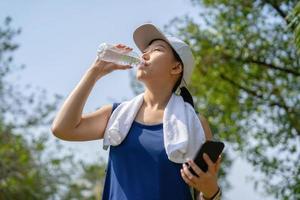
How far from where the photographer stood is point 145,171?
2611 mm

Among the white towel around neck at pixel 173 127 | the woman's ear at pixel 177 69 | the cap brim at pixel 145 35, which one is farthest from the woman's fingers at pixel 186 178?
the cap brim at pixel 145 35

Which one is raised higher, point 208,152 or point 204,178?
point 208,152

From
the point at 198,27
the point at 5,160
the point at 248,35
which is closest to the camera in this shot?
the point at 248,35

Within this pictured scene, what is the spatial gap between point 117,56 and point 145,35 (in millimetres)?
231

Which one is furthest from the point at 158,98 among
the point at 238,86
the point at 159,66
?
the point at 238,86

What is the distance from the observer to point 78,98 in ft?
8.94

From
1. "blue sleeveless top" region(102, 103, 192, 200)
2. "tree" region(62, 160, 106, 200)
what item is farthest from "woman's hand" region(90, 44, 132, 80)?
"tree" region(62, 160, 106, 200)

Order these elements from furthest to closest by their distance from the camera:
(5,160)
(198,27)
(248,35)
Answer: (5,160) → (198,27) → (248,35)

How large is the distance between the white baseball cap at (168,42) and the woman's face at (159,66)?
0.03 m

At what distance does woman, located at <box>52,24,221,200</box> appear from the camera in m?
2.60

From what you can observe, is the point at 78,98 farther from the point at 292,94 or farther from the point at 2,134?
the point at 2,134

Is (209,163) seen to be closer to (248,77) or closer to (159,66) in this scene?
(159,66)

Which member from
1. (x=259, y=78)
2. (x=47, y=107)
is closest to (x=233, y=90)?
(x=259, y=78)

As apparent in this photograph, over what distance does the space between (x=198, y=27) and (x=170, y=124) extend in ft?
28.5
